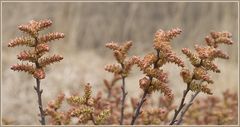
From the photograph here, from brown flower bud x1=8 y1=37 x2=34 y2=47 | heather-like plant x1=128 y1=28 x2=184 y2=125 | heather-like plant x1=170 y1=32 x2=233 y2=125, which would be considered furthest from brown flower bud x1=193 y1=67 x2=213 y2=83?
brown flower bud x1=8 y1=37 x2=34 y2=47

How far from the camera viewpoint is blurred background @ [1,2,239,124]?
8094 millimetres

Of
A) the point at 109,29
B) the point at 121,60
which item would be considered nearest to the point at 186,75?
the point at 121,60

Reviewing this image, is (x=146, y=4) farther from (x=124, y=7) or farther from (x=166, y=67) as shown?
(x=166, y=67)

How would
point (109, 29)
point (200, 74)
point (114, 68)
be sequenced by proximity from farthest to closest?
point (109, 29), point (114, 68), point (200, 74)

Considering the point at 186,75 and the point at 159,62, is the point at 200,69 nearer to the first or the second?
the point at 186,75

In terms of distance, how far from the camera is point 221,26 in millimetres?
8648

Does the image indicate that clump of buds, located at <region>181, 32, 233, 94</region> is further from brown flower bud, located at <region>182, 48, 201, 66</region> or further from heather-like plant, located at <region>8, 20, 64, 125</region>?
heather-like plant, located at <region>8, 20, 64, 125</region>

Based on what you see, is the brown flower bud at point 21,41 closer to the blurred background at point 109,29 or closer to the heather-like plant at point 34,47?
the heather-like plant at point 34,47

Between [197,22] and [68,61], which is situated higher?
[197,22]

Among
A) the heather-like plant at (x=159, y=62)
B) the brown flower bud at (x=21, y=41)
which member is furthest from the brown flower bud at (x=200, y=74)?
the brown flower bud at (x=21, y=41)

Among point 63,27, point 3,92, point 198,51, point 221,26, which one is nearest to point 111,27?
point 63,27

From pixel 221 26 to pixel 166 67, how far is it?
3.29 ft

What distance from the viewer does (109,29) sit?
9031 millimetres

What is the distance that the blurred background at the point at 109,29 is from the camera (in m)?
8.09
